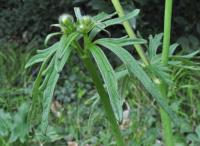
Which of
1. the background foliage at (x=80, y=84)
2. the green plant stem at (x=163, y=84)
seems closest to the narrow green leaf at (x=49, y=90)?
the green plant stem at (x=163, y=84)

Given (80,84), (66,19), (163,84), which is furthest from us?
(80,84)

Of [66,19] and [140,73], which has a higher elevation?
[66,19]

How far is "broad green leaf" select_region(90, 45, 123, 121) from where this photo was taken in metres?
0.94

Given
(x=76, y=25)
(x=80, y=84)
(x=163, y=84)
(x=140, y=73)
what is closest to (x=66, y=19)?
(x=76, y=25)

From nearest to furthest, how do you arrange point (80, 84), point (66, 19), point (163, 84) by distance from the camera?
point (66, 19) → point (163, 84) → point (80, 84)

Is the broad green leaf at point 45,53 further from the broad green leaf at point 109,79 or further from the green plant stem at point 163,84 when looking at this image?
the green plant stem at point 163,84

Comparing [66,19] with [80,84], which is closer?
[66,19]

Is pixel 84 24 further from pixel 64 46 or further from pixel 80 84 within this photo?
pixel 80 84

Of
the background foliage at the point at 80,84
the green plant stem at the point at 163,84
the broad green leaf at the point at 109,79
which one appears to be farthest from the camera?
the background foliage at the point at 80,84

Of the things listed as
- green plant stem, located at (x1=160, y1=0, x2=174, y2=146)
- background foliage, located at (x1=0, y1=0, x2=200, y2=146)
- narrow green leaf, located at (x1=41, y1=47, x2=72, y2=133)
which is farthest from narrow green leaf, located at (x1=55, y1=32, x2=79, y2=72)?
background foliage, located at (x1=0, y1=0, x2=200, y2=146)

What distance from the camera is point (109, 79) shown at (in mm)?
961

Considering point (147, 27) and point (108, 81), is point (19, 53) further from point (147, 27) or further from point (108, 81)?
point (108, 81)

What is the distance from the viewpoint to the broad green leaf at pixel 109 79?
94 cm

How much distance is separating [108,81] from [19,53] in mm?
3420
